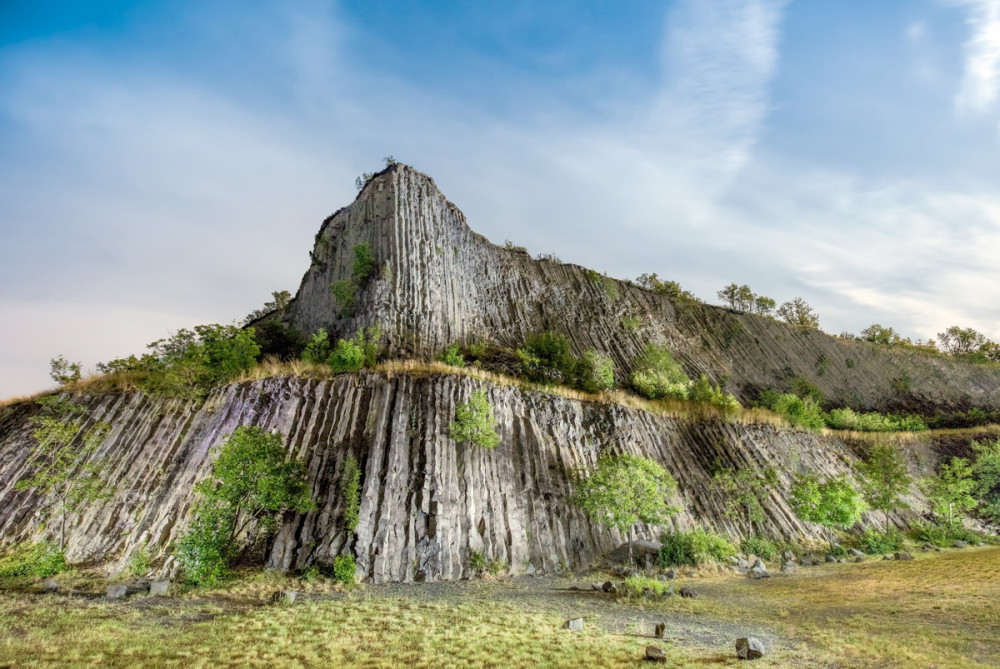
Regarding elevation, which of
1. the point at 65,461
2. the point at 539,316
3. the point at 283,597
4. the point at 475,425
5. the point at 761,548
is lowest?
the point at 283,597

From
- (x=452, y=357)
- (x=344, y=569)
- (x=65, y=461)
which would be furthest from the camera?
(x=452, y=357)

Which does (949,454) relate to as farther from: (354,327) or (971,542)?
(354,327)

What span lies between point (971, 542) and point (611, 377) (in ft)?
68.8

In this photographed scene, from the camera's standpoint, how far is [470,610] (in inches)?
434

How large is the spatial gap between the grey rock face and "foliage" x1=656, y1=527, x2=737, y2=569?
630 inches

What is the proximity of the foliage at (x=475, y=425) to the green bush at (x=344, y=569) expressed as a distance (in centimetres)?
602

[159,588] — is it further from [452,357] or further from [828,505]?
[828,505]

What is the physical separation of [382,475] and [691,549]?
40.5 feet

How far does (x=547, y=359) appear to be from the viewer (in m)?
31.8

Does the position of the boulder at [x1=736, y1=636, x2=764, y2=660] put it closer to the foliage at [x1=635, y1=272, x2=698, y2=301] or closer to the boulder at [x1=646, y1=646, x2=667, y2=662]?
the boulder at [x1=646, y1=646, x2=667, y2=662]

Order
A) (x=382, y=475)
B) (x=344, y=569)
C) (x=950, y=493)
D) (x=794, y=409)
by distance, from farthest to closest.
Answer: (x=794, y=409)
(x=950, y=493)
(x=382, y=475)
(x=344, y=569)

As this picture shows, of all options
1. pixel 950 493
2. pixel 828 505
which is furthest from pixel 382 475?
pixel 950 493

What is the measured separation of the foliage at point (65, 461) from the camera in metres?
14.5

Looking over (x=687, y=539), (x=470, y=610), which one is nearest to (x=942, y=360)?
(x=687, y=539)
